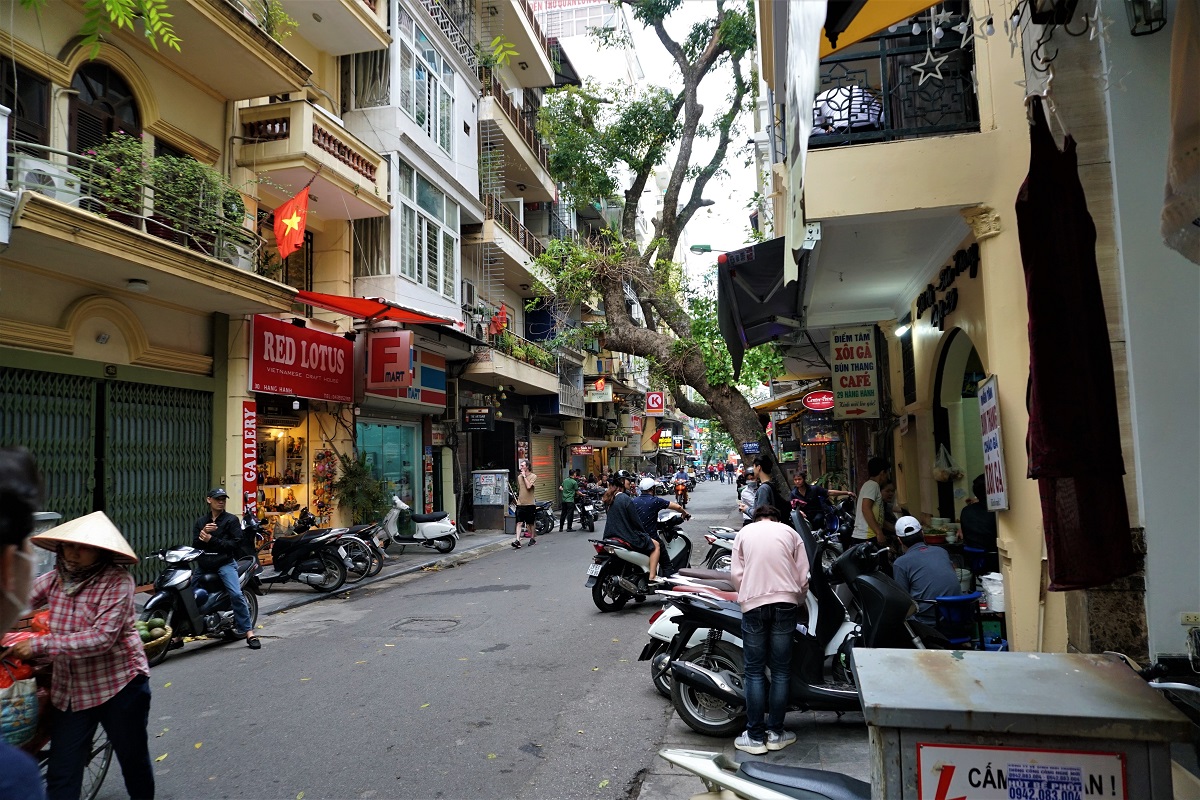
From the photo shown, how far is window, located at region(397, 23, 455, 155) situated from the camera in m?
16.3

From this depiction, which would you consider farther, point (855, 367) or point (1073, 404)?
point (855, 367)

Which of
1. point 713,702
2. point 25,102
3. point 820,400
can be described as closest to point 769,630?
point 713,702

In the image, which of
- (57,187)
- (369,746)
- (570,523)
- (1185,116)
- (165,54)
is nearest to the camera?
(1185,116)

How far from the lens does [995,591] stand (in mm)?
5867

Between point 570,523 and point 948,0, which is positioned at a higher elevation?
point 948,0

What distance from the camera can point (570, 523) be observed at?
2161cm

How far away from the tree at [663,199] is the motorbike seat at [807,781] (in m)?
8.57

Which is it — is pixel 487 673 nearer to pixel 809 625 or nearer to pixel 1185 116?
pixel 809 625

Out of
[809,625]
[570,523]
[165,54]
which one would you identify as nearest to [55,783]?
[809,625]

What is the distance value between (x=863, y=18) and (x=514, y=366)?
1932 centimetres

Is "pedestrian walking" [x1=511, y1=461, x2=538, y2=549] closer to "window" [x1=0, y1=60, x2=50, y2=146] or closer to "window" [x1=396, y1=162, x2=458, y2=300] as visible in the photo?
"window" [x1=396, y1=162, x2=458, y2=300]

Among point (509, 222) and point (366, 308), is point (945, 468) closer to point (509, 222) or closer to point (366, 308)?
point (366, 308)

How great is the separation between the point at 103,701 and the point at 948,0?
756 centimetres

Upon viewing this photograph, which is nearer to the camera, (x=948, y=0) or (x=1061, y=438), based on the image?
(x=1061, y=438)
